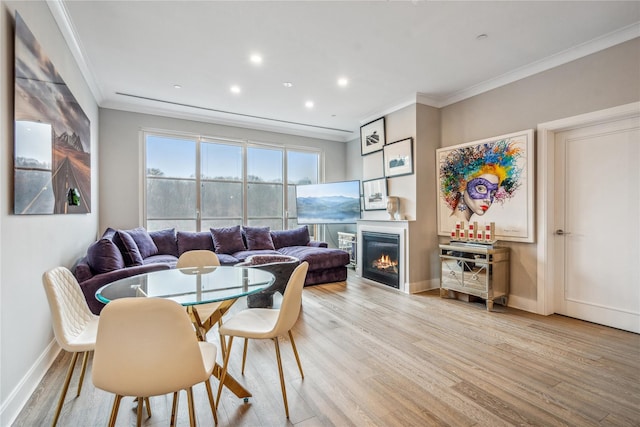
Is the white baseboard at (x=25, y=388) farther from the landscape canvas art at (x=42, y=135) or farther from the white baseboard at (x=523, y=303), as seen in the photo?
the white baseboard at (x=523, y=303)

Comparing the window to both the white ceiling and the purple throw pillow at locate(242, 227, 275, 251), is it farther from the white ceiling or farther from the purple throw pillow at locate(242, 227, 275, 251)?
the white ceiling

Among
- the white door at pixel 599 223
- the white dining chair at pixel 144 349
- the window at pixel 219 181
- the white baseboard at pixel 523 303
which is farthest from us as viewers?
the window at pixel 219 181

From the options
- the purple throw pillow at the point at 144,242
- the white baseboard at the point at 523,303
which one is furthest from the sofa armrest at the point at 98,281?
the white baseboard at the point at 523,303

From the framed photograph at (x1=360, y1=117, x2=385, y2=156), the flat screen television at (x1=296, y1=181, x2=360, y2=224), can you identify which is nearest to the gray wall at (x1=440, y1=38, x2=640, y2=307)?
the framed photograph at (x1=360, y1=117, x2=385, y2=156)

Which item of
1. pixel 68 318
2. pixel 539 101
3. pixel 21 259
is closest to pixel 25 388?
pixel 68 318

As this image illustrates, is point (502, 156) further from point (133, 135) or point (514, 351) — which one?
point (133, 135)

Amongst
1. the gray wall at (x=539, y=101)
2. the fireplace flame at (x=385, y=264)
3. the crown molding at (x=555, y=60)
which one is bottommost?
the fireplace flame at (x=385, y=264)

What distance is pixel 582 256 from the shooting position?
3.23 m

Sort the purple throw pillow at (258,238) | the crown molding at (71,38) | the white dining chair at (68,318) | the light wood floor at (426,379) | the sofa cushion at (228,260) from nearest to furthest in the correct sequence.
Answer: the white dining chair at (68,318)
the light wood floor at (426,379)
the crown molding at (71,38)
the sofa cushion at (228,260)
the purple throw pillow at (258,238)

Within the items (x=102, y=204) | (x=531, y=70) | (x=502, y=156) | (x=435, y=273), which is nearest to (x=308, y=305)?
(x=435, y=273)

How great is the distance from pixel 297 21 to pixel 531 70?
274 cm

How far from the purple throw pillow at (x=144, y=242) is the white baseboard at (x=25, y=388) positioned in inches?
73.3

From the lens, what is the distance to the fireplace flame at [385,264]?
14.9 feet

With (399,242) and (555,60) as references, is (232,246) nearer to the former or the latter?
(399,242)
